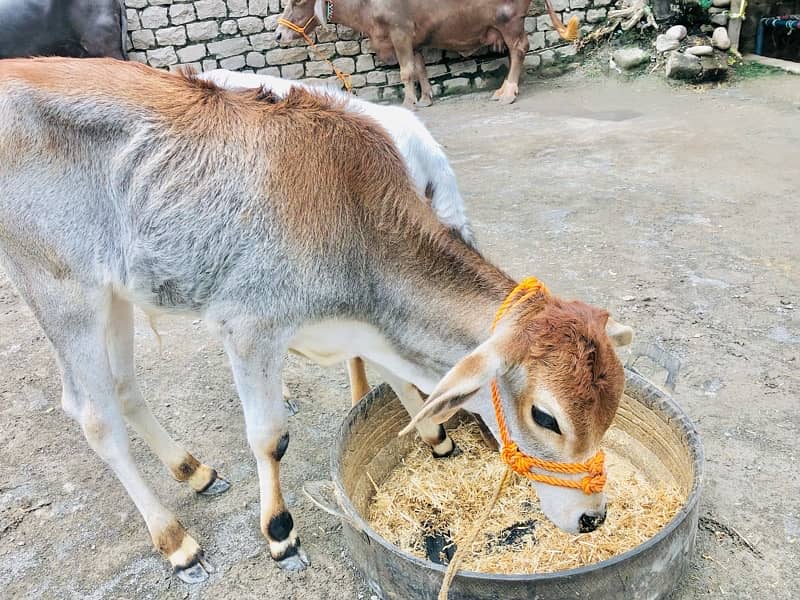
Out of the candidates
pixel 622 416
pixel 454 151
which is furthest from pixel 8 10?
pixel 622 416

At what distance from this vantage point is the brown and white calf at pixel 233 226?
2.33m

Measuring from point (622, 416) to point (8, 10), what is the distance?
823 centimetres

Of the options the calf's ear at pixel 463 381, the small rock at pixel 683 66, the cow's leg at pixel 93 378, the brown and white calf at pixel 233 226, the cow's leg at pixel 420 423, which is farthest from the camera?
the small rock at pixel 683 66

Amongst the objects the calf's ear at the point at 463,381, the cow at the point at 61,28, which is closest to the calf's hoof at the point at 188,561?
the calf's ear at the point at 463,381

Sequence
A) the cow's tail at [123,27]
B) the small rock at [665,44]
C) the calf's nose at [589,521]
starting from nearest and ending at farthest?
the calf's nose at [589,521]
the cow's tail at [123,27]
the small rock at [665,44]

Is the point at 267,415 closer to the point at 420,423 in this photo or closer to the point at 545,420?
the point at 420,423

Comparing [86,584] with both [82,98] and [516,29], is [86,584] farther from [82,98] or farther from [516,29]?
[516,29]

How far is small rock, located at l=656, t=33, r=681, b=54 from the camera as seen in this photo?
9.37m

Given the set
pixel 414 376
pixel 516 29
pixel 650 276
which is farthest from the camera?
pixel 516 29

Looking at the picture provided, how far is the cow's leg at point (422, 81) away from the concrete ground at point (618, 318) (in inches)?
144

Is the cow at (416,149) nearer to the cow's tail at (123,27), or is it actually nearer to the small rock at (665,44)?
the cow's tail at (123,27)

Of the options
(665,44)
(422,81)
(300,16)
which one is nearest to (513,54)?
(422,81)

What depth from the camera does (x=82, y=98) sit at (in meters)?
2.38

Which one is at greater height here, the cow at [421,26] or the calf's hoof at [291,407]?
the cow at [421,26]
